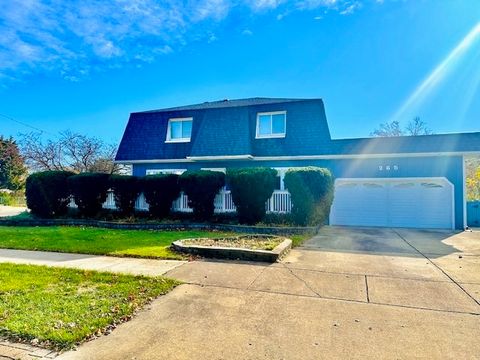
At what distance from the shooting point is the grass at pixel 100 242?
26.0ft

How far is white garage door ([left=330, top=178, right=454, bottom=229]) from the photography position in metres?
13.9

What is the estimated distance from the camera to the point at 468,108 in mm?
19078

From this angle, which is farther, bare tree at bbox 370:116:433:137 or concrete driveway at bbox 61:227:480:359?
bare tree at bbox 370:116:433:137

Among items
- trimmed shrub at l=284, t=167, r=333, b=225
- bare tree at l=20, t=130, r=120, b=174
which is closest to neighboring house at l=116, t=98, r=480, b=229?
trimmed shrub at l=284, t=167, r=333, b=225

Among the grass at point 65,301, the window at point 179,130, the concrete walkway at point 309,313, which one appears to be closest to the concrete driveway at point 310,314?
the concrete walkway at point 309,313

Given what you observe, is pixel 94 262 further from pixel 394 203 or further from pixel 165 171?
pixel 394 203

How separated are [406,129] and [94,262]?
31.9 meters

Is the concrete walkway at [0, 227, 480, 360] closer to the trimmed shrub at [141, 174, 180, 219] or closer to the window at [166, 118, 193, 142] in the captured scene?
the trimmed shrub at [141, 174, 180, 219]

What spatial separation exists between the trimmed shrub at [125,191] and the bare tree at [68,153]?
12.5 meters

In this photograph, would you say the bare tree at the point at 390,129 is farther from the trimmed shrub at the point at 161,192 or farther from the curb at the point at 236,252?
the curb at the point at 236,252

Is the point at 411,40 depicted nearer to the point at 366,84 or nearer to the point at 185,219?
the point at 366,84

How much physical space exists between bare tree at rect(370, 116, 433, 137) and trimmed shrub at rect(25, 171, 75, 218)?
93.5ft

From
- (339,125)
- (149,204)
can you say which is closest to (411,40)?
(339,125)

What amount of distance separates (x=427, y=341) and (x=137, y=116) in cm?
1866
